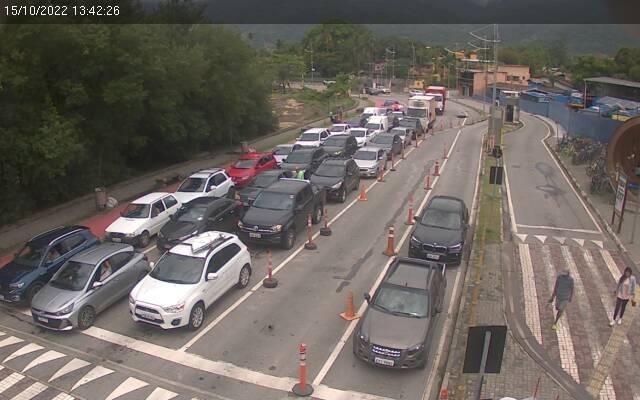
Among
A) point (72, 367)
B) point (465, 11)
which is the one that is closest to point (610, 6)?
point (465, 11)

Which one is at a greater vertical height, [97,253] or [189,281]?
[97,253]

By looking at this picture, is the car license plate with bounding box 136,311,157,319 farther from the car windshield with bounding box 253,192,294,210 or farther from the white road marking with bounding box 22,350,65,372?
the car windshield with bounding box 253,192,294,210

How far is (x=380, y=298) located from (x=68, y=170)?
16.5m

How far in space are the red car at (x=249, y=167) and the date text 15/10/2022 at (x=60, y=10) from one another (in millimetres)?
8181

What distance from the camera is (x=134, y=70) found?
21.8 metres

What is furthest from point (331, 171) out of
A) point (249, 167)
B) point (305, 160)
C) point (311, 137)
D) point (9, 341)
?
point (9, 341)

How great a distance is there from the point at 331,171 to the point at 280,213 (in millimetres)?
6551

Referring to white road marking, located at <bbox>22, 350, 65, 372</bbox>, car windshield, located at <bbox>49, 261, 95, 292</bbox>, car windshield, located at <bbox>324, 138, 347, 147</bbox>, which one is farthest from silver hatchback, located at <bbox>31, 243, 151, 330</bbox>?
car windshield, located at <bbox>324, 138, 347, 147</bbox>

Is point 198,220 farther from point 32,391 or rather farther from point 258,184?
point 32,391

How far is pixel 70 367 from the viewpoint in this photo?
10.7 m

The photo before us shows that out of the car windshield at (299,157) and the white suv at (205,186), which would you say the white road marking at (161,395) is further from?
the car windshield at (299,157)

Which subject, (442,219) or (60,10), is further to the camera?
(60,10)

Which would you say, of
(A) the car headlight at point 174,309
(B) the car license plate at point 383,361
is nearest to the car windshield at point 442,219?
(B) the car license plate at point 383,361

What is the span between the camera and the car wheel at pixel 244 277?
1418cm
